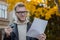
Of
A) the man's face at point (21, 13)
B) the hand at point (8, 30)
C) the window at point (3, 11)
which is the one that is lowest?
the window at point (3, 11)

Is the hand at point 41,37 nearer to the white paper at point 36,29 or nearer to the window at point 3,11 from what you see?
the white paper at point 36,29

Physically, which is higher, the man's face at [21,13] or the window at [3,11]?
the man's face at [21,13]

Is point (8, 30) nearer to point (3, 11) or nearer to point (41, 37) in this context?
point (41, 37)

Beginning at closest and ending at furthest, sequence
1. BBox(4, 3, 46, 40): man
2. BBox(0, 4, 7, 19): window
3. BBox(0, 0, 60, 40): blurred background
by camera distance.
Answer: BBox(4, 3, 46, 40): man → BBox(0, 0, 60, 40): blurred background → BBox(0, 4, 7, 19): window

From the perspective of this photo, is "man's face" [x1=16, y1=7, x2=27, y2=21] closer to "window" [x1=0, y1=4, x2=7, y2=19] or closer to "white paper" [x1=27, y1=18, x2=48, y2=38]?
"white paper" [x1=27, y1=18, x2=48, y2=38]

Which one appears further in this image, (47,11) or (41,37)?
(47,11)

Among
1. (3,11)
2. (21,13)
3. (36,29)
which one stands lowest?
(3,11)

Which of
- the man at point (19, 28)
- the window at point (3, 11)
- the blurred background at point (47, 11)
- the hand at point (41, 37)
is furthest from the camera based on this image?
the window at point (3, 11)

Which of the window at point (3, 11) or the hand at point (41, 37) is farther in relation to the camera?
the window at point (3, 11)

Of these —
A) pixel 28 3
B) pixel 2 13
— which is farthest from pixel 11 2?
pixel 2 13

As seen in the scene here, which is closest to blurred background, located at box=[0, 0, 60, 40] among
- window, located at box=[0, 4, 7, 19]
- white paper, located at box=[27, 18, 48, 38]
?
white paper, located at box=[27, 18, 48, 38]

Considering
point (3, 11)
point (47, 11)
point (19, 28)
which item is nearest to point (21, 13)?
point (19, 28)

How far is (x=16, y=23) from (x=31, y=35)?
0.31m

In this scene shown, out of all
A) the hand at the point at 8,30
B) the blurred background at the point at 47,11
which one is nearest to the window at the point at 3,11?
the blurred background at the point at 47,11
